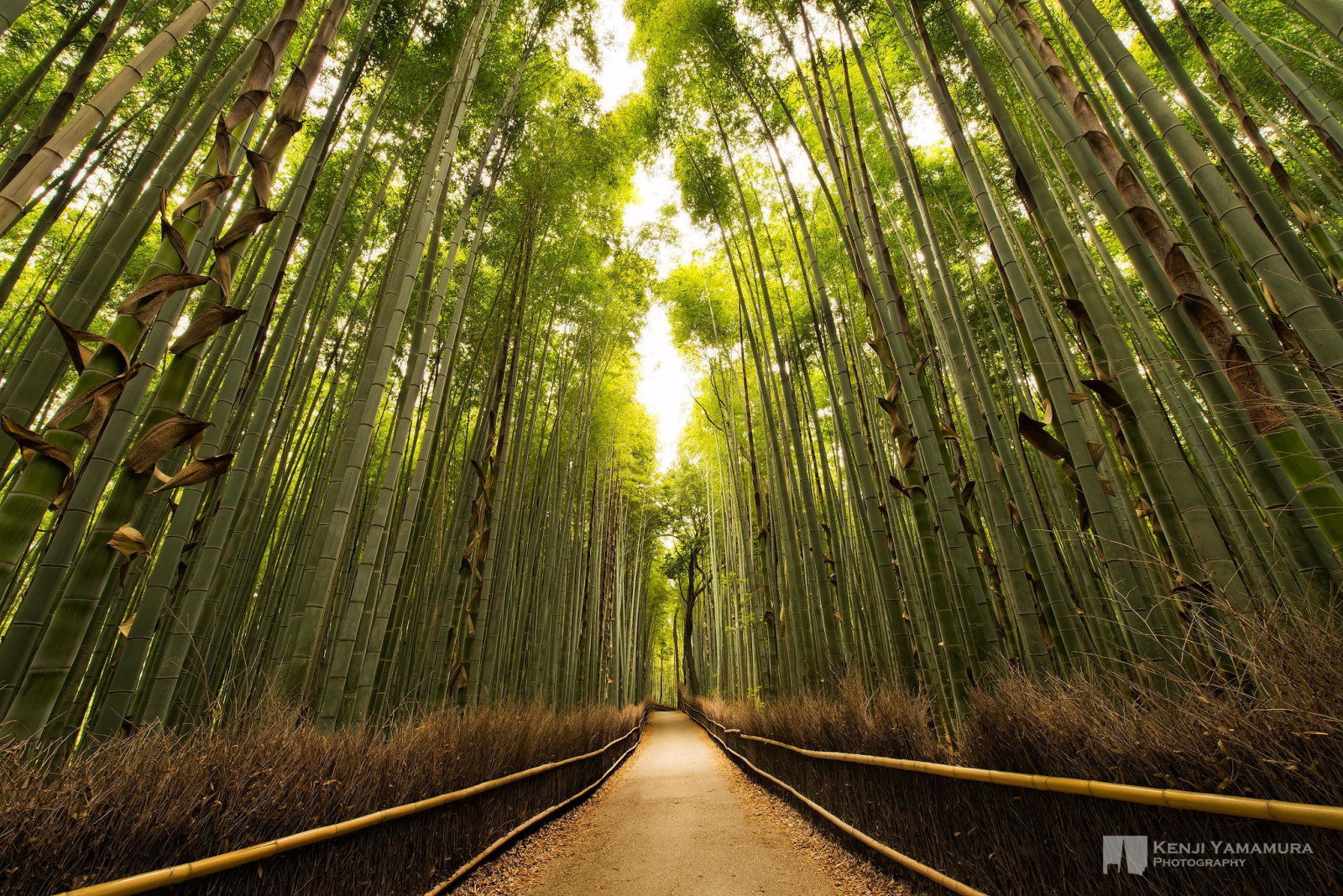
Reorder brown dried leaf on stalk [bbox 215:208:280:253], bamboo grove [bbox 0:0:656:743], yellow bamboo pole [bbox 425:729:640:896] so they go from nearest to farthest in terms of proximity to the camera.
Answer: bamboo grove [bbox 0:0:656:743] → brown dried leaf on stalk [bbox 215:208:280:253] → yellow bamboo pole [bbox 425:729:640:896]

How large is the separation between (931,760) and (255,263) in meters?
4.19

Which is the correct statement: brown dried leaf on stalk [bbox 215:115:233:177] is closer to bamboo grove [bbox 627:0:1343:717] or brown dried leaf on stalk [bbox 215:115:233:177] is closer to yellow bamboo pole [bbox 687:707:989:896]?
bamboo grove [bbox 627:0:1343:717]

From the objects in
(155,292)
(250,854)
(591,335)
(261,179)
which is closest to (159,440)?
(155,292)

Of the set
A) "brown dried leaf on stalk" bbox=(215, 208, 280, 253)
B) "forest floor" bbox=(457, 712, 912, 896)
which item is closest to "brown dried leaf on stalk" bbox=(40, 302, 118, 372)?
"brown dried leaf on stalk" bbox=(215, 208, 280, 253)

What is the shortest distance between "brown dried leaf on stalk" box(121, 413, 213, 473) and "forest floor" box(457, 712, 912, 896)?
6.52 ft

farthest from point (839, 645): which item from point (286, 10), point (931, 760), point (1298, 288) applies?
point (286, 10)

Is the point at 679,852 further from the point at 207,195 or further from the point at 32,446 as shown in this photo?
the point at 207,195

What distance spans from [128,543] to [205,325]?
0.48 metres

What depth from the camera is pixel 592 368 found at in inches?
252

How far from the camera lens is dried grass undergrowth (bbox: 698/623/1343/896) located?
80 centimetres

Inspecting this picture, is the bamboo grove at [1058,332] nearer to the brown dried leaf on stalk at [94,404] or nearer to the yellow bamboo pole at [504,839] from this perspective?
the yellow bamboo pole at [504,839]

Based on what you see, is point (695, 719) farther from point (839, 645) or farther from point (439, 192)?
point (439, 192)

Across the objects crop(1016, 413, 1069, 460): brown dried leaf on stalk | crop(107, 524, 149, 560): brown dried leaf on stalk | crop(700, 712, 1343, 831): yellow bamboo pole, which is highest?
crop(1016, 413, 1069, 460): brown dried leaf on stalk

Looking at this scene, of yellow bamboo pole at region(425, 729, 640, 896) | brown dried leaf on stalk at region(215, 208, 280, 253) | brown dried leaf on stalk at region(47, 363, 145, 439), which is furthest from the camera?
yellow bamboo pole at region(425, 729, 640, 896)
